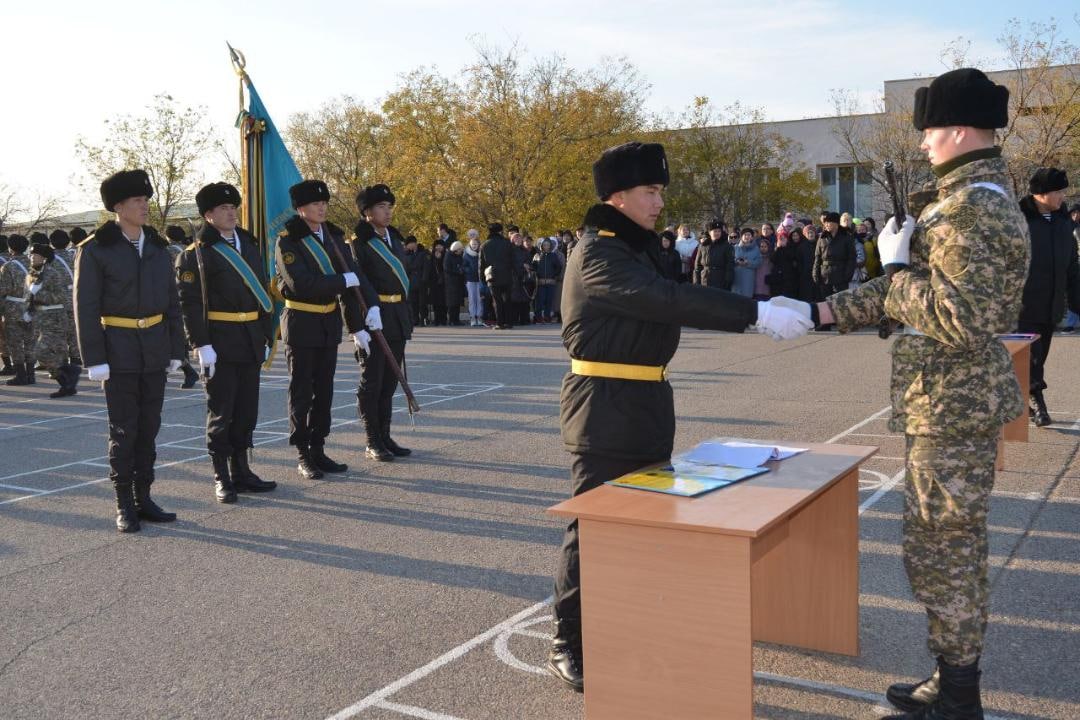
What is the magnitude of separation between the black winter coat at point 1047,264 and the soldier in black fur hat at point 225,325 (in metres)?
6.30

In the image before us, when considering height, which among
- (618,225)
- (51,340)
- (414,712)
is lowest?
(414,712)

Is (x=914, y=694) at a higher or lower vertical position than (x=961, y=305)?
lower

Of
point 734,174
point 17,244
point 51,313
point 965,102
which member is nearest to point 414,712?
point 965,102

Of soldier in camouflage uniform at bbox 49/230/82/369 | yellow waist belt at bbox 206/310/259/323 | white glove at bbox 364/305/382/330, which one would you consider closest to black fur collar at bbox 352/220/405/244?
white glove at bbox 364/305/382/330

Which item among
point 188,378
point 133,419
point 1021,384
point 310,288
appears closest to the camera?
point 133,419

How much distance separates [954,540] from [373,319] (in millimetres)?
5626

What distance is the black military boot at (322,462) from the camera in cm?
828

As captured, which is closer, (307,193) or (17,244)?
(307,193)

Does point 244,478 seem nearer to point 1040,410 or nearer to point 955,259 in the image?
point 955,259

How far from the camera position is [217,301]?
299 inches

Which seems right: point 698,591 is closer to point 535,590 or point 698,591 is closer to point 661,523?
point 661,523

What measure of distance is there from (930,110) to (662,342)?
1307mm

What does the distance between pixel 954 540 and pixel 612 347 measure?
144 cm

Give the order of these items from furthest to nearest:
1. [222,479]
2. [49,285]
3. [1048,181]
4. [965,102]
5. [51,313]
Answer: [49,285]
[51,313]
[1048,181]
[222,479]
[965,102]
